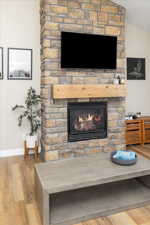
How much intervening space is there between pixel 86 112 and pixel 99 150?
0.73 metres

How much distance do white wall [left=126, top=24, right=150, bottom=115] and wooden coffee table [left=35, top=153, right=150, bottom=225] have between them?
7.70 feet

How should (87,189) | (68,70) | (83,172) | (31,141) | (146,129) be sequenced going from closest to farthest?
1. (83,172)
2. (87,189)
3. (68,70)
4. (31,141)
5. (146,129)

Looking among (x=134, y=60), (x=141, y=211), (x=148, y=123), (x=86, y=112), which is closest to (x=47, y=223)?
(x=141, y=211)

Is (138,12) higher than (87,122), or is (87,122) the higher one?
(138,12)

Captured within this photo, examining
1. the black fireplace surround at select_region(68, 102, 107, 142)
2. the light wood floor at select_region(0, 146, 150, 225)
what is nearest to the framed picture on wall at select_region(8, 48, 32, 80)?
the black fireplace surround at select_region(68, 102, 107, 142)

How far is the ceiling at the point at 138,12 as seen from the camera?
3342 mm

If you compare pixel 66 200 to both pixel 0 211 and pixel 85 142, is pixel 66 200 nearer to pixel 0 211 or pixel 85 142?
pixel 0 211

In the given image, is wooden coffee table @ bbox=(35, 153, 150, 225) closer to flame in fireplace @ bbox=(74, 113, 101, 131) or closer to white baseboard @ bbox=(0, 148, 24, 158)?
flame in fireplace @ bbox=(74, 113, 101, 131)

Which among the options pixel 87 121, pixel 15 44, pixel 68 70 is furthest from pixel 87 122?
pixel 15 44

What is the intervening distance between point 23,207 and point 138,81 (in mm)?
3544

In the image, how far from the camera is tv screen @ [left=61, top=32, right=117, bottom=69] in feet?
10.3

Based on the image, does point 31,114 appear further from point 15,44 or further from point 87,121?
point 15,44

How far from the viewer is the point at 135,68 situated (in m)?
4.32

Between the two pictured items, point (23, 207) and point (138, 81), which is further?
point (138, 81)
